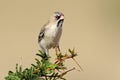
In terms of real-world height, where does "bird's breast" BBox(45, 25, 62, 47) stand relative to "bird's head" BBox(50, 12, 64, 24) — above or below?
below

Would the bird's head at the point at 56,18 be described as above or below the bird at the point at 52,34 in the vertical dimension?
above

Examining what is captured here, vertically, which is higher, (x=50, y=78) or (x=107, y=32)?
(x=107, y=32)

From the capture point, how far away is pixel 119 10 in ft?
6.32

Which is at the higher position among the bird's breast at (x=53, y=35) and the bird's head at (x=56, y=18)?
the bird's head at (x=56, y=18)

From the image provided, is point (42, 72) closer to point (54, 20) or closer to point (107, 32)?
point (54, 20)

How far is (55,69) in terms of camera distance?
2.60 ft

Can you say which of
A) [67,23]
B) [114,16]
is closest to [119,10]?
[114,16]

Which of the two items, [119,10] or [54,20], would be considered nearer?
[54,20]

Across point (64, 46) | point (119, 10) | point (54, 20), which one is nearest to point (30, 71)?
point (54, 20)

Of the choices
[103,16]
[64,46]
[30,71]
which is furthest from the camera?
[103,16]

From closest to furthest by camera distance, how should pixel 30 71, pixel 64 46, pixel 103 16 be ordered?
1. pixel 30 71
2. pixel 64 46
3. pixel 103 16

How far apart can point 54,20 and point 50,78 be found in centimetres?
40

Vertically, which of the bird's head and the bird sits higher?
the bird's head

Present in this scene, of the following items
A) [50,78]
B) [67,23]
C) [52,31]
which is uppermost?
[67,23]
